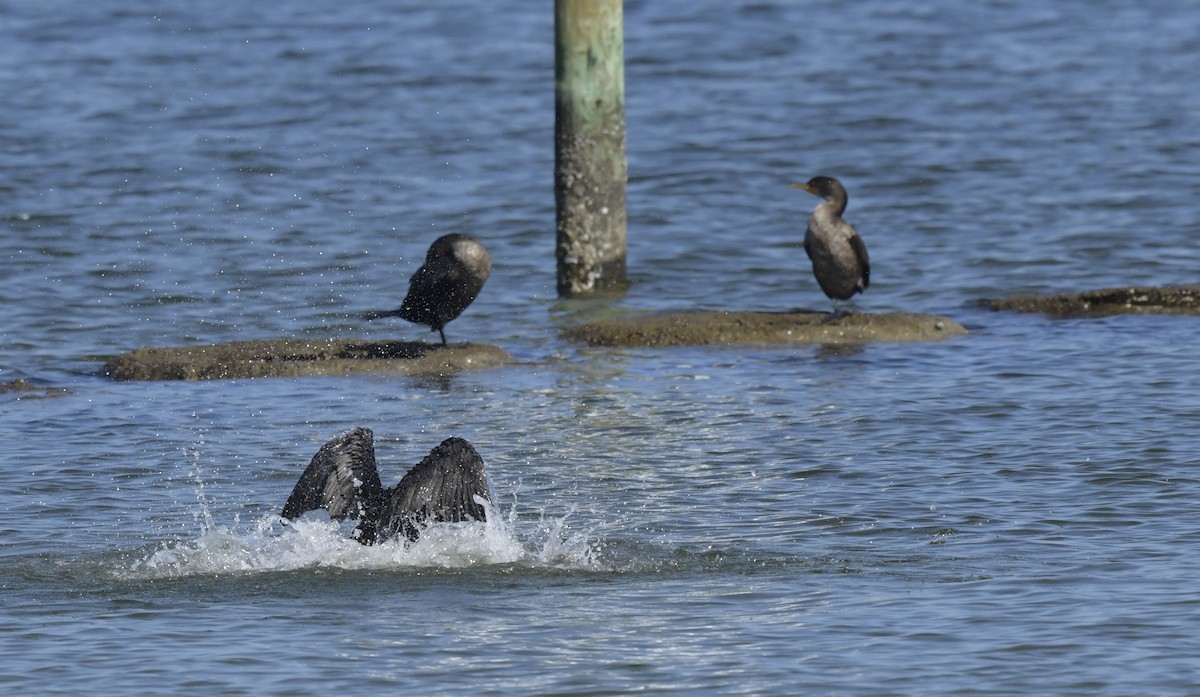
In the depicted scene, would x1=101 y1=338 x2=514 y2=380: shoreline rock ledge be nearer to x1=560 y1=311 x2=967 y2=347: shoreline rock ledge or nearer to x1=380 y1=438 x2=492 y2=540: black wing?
x1=560 y1=311 x2=967 y2=347: shoreline rock ledge

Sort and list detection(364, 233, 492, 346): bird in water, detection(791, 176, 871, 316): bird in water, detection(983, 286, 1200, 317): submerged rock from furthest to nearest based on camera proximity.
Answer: detection(791, 176, 871, 316): bird in water → detection(983, 286, 1200, 317): submerged rock → detection(364, 233, 492, 346): bird in water

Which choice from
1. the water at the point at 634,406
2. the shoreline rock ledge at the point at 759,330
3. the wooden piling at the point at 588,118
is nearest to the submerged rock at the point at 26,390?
the water at the point at 634,406

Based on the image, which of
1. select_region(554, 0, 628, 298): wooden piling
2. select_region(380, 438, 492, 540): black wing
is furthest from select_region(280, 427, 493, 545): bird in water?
select_region(554, 0, 628, 298): wooden piling

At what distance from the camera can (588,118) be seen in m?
12.5

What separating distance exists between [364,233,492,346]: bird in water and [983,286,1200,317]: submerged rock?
125 inches

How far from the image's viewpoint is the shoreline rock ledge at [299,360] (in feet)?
34.0

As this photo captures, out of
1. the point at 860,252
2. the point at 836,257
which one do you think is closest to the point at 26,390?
the point at 836,257

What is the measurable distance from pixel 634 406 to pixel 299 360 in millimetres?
1926

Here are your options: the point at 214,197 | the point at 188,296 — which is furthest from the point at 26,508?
the point at 214,197

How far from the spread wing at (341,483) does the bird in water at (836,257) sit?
221 inches

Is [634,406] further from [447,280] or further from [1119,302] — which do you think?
[1119,302]

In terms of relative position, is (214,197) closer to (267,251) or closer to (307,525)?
(267,251)

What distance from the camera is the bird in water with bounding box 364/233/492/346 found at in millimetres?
11000

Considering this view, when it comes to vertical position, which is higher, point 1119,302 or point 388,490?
point 388,490
